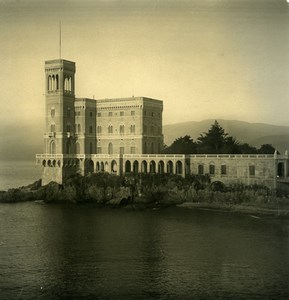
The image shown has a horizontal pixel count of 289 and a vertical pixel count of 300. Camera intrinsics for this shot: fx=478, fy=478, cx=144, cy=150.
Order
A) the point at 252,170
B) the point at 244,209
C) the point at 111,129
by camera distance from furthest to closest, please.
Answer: the point at 111,129, the point at 252,170, the point at 244,209

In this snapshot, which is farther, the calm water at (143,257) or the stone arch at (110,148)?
the stone arch at (110,148)

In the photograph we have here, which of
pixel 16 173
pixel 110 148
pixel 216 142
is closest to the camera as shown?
pixel 16 173

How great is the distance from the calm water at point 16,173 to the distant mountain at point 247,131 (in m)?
7.37

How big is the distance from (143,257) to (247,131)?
803 cm

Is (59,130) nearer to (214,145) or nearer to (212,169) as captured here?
(214,145)

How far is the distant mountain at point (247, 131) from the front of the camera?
18.6 meters

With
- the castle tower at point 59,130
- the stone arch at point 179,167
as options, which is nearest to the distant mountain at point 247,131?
the stone arch at point 179,167

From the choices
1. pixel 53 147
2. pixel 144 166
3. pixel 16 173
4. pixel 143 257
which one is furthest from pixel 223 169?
pixel 143 257

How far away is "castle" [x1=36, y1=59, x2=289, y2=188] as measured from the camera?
24.3 metres

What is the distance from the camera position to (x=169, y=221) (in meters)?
19.5

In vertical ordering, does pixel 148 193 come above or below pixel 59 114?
below

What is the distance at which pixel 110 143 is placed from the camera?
2872cm

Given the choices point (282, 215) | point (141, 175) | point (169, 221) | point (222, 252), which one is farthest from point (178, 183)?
point (222, 252)

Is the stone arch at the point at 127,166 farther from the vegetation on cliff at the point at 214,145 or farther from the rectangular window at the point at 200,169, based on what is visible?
the rectangular window at the point at 200,169
